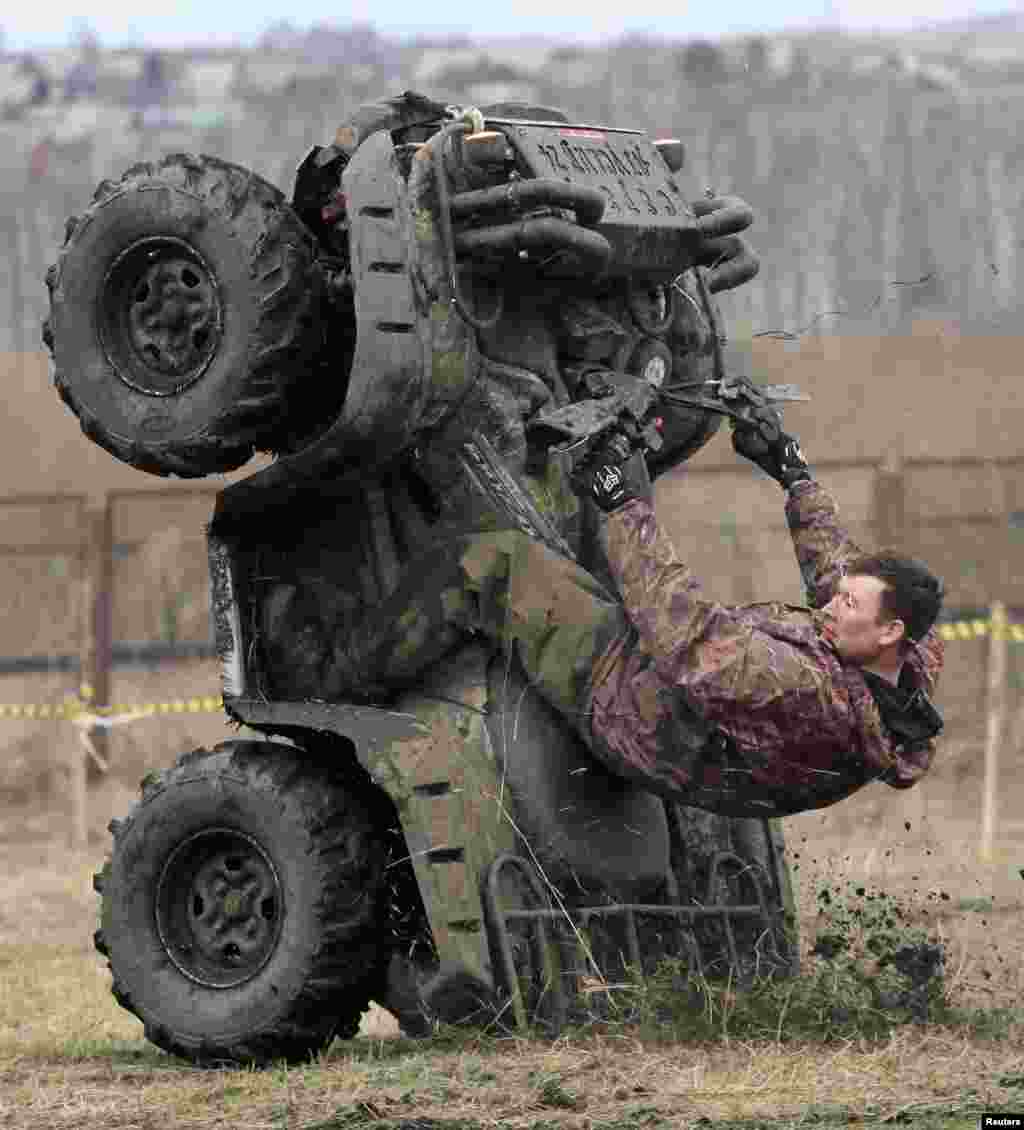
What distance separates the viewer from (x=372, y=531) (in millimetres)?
8539

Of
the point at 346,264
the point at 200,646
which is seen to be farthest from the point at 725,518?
the point at 346,264

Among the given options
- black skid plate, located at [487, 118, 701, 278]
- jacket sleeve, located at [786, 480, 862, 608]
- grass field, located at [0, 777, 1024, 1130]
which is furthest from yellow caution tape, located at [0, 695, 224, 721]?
jacket sleeve, located at [786, 480, 862, 608]

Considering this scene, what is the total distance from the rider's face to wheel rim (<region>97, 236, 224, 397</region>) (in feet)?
6.51

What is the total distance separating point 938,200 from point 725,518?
2178 cm

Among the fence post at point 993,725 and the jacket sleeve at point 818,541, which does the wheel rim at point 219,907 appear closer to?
the jacket sleeve at point 818,541

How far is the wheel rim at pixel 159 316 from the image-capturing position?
830 cm

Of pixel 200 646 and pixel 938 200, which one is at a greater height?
pixel 938 200

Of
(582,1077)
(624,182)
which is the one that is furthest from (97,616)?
(582,1077)

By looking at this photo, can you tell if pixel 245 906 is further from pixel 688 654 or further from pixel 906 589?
pixel 906 589

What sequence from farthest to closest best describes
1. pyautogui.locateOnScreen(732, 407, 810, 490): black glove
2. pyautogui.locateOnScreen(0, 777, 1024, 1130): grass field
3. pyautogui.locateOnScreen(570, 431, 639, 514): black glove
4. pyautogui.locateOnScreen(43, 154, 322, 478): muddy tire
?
pyautogui.locateOnScreen(732, 407, 810, 490): black glove, pyautogui.locateOnScreen(43, 154, 322, 478): muddy tire, pyautogui.locateOnScreen(570, 431, 639, 514): black glove, pyautogui.locateOnScreen(0, 777, 1024, 1130): grass field

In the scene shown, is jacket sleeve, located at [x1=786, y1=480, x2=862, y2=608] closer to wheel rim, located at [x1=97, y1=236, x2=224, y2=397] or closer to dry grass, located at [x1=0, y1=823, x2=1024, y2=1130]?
dry grass, located at [x1=0, y1=823, x2=1024, y2=1130]

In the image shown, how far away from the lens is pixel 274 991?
8.05 metres

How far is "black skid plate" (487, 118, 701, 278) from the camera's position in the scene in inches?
337

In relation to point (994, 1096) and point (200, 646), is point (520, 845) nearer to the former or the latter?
point (994, 1096)
